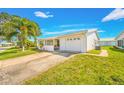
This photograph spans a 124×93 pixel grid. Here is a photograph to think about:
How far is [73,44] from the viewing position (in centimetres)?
1597

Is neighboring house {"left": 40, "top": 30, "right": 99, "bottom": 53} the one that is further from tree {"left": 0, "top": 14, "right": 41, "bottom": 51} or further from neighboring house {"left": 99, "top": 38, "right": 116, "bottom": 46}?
tree {"left": 0, "top": 14, "right": 41, "bottom": 51}

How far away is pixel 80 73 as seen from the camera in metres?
7.51

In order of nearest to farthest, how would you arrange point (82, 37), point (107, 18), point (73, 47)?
point (107, 18)
point (82, 37)
point (73, 47)

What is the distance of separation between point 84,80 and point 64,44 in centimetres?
1123

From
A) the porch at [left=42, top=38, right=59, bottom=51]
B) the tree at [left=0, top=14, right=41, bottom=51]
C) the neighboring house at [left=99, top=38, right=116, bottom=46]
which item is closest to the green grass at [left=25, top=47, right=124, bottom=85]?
the tree at [left=0, top=14, right=41, bottom=51]

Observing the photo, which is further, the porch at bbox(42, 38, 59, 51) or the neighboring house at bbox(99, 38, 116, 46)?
the neighboring house at bbox(99, 38, 116, 46)

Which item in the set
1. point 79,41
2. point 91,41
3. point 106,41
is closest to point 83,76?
point 79,41

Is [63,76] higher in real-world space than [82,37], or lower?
lower

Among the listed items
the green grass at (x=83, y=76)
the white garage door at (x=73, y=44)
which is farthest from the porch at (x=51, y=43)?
the green grass at (x=83, y=76)

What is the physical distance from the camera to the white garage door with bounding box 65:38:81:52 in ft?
49.8
